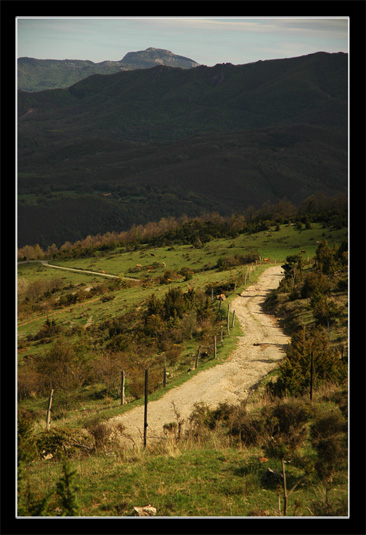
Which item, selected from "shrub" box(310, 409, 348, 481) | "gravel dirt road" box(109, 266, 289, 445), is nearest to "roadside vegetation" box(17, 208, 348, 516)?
"shrub" box(310, 409, 348, 481)

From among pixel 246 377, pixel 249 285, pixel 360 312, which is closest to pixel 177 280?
pixel 249 285

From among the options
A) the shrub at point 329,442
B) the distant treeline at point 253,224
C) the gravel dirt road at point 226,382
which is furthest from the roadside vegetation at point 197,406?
the distant treeline at point 253,224

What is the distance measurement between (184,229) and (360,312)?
10421 centimetres

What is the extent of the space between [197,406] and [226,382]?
4.89 metres

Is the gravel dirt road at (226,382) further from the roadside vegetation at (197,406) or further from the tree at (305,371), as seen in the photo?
the tree at (305,371)

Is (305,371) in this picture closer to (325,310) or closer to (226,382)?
(226,382)

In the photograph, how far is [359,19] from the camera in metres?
6.28

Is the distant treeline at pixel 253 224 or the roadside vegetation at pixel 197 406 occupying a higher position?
the distant treeline at pixel 253 224

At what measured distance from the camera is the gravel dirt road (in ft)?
53.9

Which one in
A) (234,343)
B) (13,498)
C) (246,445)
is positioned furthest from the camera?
(234,343)

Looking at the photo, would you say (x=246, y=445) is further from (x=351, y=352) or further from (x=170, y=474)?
(x=351, y=352)

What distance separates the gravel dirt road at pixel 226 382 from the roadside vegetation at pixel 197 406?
0.68 m

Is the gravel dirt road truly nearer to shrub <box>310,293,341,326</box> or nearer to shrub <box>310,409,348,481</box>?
shrub <box>310,293,341,326</box>

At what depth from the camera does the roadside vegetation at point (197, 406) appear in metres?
8.42
